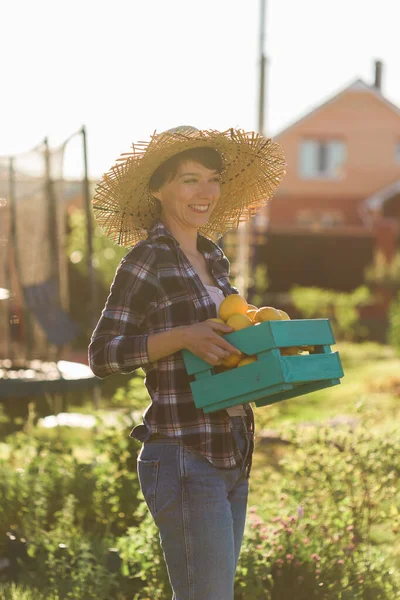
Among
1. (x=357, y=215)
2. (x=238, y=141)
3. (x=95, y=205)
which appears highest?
(x=357, y=215)

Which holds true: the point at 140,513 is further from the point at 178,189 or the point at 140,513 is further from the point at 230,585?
the point at 178,189

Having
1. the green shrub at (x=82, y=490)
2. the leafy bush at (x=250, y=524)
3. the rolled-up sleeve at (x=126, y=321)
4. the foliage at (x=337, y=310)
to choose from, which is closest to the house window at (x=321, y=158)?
the foliage at (x=337, y=310)

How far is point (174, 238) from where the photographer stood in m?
2.66

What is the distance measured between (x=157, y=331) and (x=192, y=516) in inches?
19.3

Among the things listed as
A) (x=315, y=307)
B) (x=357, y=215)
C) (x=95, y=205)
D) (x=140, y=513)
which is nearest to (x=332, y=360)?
(x=95, y=205)

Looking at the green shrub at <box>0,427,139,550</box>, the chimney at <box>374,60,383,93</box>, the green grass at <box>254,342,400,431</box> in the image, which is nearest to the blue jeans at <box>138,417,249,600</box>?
the green shrub at <box>0,427,139,550</box>

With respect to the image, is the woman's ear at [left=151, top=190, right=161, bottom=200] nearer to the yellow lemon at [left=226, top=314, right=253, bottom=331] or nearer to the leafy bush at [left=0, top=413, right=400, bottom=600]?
the yellow lemon at [left=226, top=314, right=253, bottom=331]

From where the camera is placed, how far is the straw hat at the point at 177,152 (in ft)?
8.92

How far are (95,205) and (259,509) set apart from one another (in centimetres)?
170

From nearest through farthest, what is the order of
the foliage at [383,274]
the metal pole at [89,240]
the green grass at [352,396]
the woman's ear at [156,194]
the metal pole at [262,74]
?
the woman's ear at [156,194], the metal pole at [89,240], the green grass at [352,396], the metal pole at [262,74], the foliage at [383,274]

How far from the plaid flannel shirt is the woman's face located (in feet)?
0.46

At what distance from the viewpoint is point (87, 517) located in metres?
4.45

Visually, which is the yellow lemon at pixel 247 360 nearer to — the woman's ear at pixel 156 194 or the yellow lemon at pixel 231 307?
the yellow lemon at pixel 231 307

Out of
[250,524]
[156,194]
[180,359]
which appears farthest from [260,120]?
[180,359]
